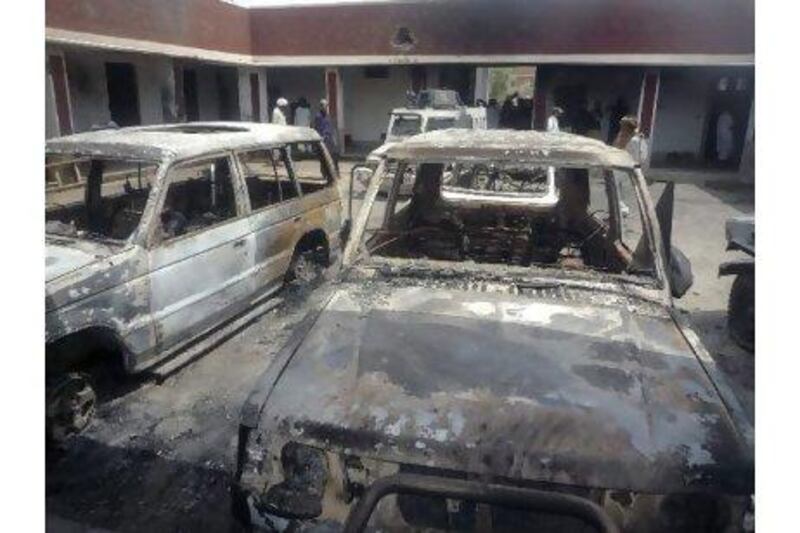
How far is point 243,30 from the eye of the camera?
17562 millimetres

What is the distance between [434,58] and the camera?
660 inches

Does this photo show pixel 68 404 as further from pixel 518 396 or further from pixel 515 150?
pixel 515 150

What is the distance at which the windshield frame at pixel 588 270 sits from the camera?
312cm

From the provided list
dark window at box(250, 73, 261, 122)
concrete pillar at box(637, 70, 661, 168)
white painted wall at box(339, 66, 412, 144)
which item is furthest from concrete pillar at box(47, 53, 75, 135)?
concrete pillar at box(637, 70, 661, 168)

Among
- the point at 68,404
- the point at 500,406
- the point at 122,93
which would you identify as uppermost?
the point at 122,93

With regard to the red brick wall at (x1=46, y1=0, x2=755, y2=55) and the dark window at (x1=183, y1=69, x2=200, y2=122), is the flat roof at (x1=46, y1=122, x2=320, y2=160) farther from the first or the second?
the dark window at (x1=183, y1=69, x2=200, y2=122)

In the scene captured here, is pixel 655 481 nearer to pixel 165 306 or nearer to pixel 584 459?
pixel 584 459

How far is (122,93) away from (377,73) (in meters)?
8.49

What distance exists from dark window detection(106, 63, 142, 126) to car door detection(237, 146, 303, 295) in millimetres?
11512

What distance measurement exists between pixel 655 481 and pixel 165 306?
3.55 meters

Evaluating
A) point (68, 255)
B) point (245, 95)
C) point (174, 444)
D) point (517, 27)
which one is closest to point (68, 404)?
point (174, 444)

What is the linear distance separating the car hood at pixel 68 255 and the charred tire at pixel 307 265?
223cm

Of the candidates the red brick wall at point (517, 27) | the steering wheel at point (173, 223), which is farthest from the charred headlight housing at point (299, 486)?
the red brick wall at point (517, 27)

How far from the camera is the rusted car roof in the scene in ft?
10.8
